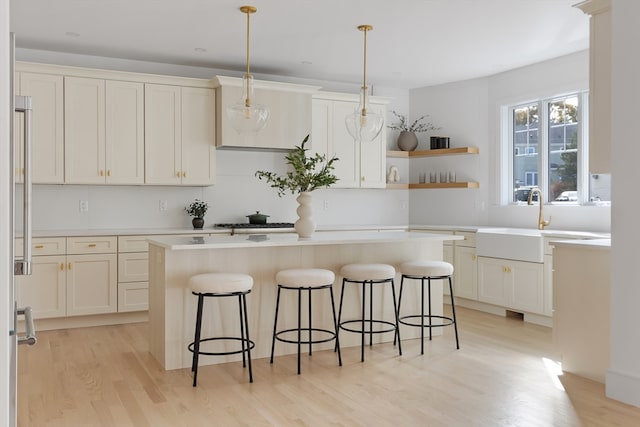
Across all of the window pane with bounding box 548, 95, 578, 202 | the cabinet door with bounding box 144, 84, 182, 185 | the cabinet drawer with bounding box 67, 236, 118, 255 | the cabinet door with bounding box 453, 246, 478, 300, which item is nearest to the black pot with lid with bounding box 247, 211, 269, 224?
the cabinet door with bounding box 144, 84, 182, 185

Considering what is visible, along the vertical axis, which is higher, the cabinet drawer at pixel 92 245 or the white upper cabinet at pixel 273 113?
the white upper cabinet at pixel 273 113

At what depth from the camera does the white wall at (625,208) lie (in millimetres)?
3254

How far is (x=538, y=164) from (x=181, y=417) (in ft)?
15.6

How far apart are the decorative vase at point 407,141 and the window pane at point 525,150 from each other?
4.22ft

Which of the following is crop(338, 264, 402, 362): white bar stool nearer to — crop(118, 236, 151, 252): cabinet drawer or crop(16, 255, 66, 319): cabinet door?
crop(118, 236, 151, 252): cabinet drawer

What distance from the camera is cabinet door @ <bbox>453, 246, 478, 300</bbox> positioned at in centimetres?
612

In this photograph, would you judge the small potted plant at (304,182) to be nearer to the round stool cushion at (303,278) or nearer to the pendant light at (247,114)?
the pendant light at (247,114)

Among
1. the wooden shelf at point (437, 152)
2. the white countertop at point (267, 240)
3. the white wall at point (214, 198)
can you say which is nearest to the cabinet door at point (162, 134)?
the white wall at point (214, 198)

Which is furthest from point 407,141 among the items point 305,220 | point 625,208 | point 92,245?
point 625,208

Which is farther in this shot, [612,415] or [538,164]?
[538,164]

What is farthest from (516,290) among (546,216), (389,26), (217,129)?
(217,129)

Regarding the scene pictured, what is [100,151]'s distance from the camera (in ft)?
18.3

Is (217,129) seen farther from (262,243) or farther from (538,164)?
(538,164)

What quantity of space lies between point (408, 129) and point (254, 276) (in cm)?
403
